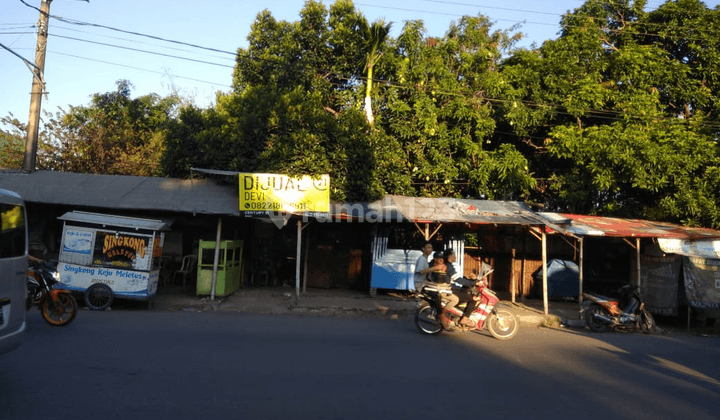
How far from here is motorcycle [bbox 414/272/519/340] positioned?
9.50m

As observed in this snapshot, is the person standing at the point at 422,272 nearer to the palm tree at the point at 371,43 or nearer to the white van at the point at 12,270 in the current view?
the white van at the point at 12,270

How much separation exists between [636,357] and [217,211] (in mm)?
10027

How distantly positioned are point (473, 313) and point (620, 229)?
699 centimetres

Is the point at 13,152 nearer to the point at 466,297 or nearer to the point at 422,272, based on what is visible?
the point at 422,272

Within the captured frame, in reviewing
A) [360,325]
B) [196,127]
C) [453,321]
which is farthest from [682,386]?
[196,127]

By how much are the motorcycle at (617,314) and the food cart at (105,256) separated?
10348 millimetres

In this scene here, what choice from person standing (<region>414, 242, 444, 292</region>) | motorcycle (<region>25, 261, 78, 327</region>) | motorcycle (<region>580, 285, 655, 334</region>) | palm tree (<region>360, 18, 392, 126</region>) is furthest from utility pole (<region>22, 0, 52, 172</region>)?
motorcycle (<region>580, 285, 655, 334</region>)

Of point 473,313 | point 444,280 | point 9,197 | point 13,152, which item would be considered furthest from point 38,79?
point 473,313

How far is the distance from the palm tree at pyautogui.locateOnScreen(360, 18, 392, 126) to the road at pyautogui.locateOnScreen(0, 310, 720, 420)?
1114cm

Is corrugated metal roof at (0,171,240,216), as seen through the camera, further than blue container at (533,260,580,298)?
No

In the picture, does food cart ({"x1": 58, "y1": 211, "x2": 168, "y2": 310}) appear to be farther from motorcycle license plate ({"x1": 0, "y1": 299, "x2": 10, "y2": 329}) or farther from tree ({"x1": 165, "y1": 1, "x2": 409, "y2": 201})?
motorcycle license plate ({"x1": 0, "y1": 299, "x2": 10, "y2": 329})

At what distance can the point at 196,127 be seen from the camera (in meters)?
17.2

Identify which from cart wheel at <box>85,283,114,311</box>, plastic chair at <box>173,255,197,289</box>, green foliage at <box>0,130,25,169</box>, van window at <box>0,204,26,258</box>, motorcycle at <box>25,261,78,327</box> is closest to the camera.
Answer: van window at <box>0,204,26,258</box>

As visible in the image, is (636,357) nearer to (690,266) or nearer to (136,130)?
(690,266)
